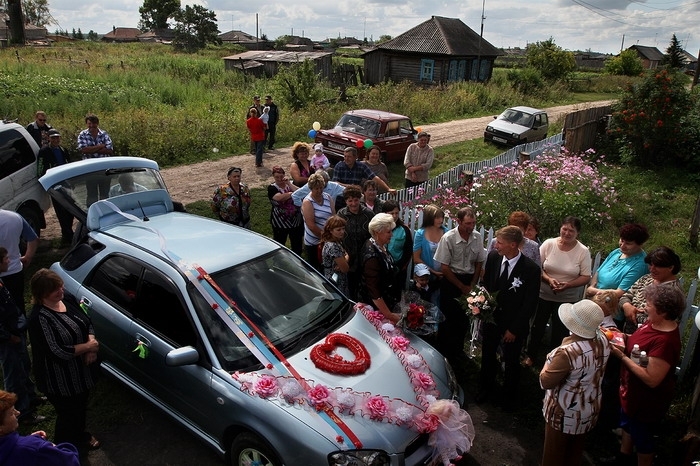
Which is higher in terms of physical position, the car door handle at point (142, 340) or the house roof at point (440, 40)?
the house roof at point (440, 40)

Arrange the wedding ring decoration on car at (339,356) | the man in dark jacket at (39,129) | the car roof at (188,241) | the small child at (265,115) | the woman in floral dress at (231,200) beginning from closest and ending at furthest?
the wedding ring decoration on car at (339,356), the car roof at (188,241), the woman in floral dress at (231,200), the man in dark jacket at (39,129), the small child at (265,115)

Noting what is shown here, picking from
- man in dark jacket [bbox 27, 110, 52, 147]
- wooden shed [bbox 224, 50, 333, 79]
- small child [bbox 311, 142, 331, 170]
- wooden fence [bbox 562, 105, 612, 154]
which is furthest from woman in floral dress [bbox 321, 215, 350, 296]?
wooden shed [bbox 224, 50, 333, 79]

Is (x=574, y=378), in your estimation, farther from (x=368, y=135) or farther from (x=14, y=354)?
(x=368, y=135)

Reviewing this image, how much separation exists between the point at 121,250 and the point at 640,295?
5.11m

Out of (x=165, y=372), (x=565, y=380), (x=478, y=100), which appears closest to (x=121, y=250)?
(x=165, y=372)

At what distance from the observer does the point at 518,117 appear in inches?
747

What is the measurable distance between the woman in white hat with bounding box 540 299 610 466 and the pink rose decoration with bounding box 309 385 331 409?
1.62m

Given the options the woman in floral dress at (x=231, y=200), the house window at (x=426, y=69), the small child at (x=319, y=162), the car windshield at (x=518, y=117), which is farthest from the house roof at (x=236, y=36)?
the woman in floral dress at (x=231, y=200)

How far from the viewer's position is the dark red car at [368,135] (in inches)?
539

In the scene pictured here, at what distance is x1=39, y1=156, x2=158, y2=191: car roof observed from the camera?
632 centimetres

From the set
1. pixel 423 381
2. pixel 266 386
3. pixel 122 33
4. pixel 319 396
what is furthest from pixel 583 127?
pixel 122 33

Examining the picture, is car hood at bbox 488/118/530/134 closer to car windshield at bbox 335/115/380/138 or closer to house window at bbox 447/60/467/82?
car windshield at bbox 335/115/380/138

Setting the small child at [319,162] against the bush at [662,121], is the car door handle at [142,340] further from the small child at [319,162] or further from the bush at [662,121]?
the bush at [662,121]

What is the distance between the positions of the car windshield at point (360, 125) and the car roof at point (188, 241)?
9241 millimetres
